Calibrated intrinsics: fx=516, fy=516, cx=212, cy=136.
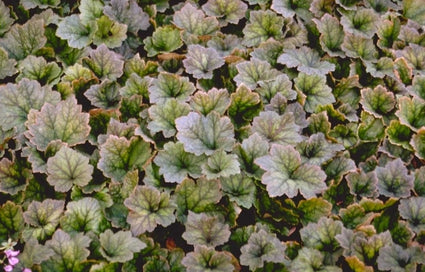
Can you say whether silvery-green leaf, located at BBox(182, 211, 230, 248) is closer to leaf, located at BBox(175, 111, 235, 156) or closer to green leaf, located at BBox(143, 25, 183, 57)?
leaf, located at BBox(175, 111, 235, 156)

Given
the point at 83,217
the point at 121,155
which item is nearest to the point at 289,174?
the point at 121,155

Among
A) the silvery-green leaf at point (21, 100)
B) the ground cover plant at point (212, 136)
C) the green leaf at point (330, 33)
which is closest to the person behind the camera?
the ground cover plant at point (212, 136)

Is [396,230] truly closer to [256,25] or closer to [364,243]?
[364,243]

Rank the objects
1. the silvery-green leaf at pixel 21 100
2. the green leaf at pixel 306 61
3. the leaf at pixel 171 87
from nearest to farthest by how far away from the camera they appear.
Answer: the silvery-green leaf at pixel 21 100 → the leaf at pixel 171 87 → the green leaf at pixel 306 61

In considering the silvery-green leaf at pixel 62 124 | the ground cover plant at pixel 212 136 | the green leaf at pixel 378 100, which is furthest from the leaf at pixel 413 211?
the silvery-green leaf at pixel 62 124

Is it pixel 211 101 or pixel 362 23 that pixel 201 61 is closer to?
pixel 211 101

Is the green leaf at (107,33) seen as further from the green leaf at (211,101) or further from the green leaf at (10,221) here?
the green leaf at (10,221)
